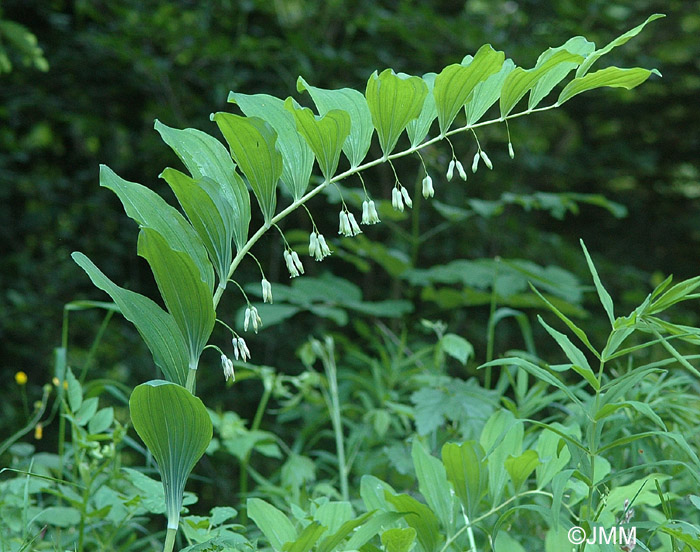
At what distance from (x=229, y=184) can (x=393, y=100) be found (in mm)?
232

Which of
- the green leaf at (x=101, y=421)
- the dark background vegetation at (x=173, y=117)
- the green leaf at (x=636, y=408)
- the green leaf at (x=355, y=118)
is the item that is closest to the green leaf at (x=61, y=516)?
the green leaf at (x=101, y=421)

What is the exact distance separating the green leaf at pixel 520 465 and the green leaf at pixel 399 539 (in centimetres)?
19

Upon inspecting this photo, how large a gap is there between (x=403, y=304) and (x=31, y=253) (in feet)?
4.87

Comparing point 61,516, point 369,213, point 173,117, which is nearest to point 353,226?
point 369,213

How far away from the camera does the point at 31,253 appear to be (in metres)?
2.67

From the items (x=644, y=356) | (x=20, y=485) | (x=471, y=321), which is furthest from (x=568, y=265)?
(x=20, y=485)

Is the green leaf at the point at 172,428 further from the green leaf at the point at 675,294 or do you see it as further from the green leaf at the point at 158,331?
the green leaf at the point at 675,294

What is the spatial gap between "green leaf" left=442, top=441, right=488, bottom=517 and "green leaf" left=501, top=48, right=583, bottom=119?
44cm

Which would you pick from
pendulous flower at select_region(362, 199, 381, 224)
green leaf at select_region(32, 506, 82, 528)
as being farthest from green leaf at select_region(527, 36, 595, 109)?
green leaf at select_region(32, 506, 82, 528)

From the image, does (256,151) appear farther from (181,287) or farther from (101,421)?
(101,421)

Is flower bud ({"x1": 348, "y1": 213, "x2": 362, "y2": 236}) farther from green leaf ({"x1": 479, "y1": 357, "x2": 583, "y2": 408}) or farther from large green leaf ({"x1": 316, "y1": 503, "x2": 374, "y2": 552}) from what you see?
large green leaf ({"x1": 316, "y1": 503, "x2": 374, "y2": 552})

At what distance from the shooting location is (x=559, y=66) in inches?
35.6

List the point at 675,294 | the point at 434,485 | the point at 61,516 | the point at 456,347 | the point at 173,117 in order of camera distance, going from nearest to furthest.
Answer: the point at 675,294, the point at 434,485, the point at 61,516, the point at 456,347, the point at 173,117

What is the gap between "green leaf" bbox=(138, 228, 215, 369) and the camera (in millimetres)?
782
